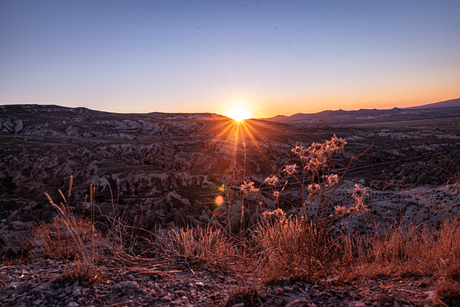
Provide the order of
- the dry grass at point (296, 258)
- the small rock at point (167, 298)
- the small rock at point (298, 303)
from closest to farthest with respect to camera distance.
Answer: the small rock at point (298, 303), the small rock at point (167, 298), the dry grass at point (296, 258)

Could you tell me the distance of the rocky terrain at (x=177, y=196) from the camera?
7.06ft

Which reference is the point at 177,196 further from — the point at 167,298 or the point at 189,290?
the point at 167,298

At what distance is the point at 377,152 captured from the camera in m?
43.9

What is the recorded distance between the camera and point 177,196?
58.7ft

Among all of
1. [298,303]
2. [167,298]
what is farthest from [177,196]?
[298,303]

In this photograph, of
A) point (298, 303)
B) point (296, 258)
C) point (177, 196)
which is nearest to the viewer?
point (298, 303)


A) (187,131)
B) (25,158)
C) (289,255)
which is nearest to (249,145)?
(187,131)

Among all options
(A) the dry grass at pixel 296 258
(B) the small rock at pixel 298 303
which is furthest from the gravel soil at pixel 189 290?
(A) the dry grass at pixel 296 258

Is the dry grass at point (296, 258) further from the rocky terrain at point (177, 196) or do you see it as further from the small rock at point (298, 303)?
the small rock at point (298, 303)

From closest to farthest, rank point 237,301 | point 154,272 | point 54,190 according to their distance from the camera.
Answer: point 237,301, point 154,272, point 54,190

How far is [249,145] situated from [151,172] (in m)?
18.5

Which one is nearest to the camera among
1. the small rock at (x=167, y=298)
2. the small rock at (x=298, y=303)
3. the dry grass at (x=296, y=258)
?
the small rock at (x=298, y=303)

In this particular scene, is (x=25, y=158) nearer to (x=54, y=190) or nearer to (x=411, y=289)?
(x=54, y=190)

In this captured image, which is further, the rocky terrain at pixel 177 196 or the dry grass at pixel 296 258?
the dry grass at pixel 296 258
